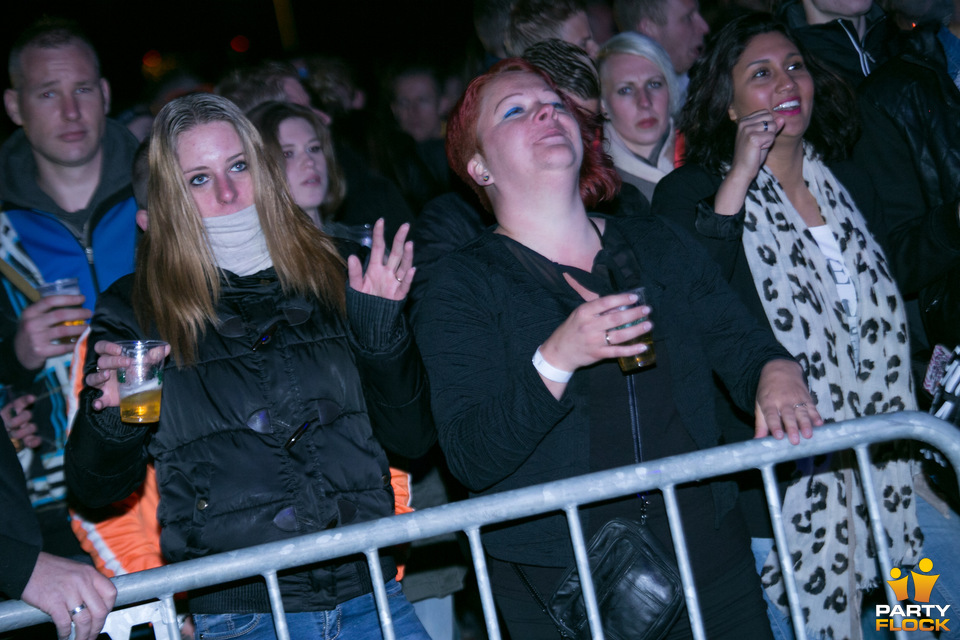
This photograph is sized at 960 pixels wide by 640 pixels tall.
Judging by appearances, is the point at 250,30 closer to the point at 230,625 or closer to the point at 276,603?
the point at 230,625

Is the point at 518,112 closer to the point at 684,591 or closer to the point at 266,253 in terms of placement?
the point at 266,253

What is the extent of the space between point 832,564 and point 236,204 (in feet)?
8.06

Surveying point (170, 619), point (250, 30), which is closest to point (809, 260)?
point (170, 619)

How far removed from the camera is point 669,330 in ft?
8.00

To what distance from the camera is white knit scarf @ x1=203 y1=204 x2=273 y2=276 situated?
2643 mm

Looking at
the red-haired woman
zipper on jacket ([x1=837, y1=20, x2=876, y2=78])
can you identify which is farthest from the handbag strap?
zipper on jacket ([x1=837, y1=20, x2=876, y2=78])

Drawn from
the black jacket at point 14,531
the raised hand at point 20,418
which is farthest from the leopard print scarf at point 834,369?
the raised hand at point 20,418

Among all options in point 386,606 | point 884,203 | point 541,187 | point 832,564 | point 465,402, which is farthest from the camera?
point 884,203

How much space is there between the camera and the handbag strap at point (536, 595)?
2.22 m

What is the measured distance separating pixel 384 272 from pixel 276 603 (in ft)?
2.92

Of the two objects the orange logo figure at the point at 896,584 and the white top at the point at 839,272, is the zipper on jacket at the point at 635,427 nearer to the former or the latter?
the orange logo figure at the point at 896,584

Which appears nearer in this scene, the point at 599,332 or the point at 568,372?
the point at 599,332

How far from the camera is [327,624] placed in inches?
94.4

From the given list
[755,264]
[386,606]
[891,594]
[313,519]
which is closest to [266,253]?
[313,519]
